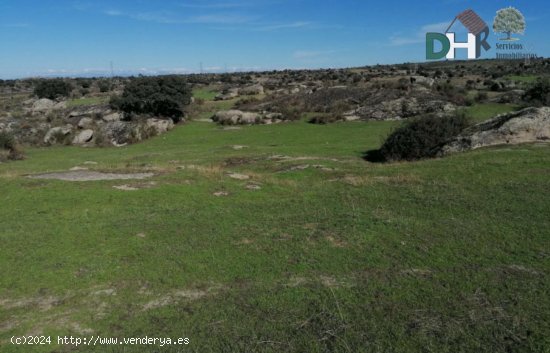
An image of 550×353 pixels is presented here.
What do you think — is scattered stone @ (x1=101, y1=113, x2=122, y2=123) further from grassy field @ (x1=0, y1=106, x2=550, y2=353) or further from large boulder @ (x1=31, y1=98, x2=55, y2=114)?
grassy field @ (x1=0, y1=106, x2=550, y2=353)

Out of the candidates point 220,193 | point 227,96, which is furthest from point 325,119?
point 227,96

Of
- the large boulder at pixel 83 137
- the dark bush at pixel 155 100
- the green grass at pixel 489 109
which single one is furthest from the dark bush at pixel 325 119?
the large boulder at pixel 83 137

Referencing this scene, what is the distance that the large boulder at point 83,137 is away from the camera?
A: 32.2m

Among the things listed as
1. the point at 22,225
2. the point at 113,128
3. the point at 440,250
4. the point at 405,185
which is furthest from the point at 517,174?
the point at 113,128

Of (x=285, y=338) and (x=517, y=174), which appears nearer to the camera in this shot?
(x=285, y=338)

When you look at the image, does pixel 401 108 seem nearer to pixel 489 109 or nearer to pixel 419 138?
pixel 489 109

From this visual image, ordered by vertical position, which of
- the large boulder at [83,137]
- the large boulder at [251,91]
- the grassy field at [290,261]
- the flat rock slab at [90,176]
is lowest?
the grassy field at [290,261]

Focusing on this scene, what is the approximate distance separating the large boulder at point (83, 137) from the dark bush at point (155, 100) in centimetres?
670

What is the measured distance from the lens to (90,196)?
440 inches

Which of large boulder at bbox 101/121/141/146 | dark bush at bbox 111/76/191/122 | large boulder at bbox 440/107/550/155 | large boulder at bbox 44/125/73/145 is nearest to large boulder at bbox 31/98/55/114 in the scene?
dark bush at bbox 111/76/191/122

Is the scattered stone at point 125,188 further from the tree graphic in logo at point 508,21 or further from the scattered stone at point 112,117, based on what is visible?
the tree graphic in logo at point 508,21

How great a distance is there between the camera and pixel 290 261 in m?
7.23

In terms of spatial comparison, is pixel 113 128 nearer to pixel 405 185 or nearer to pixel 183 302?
pixel 405 185

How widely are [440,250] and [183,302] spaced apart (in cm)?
429
